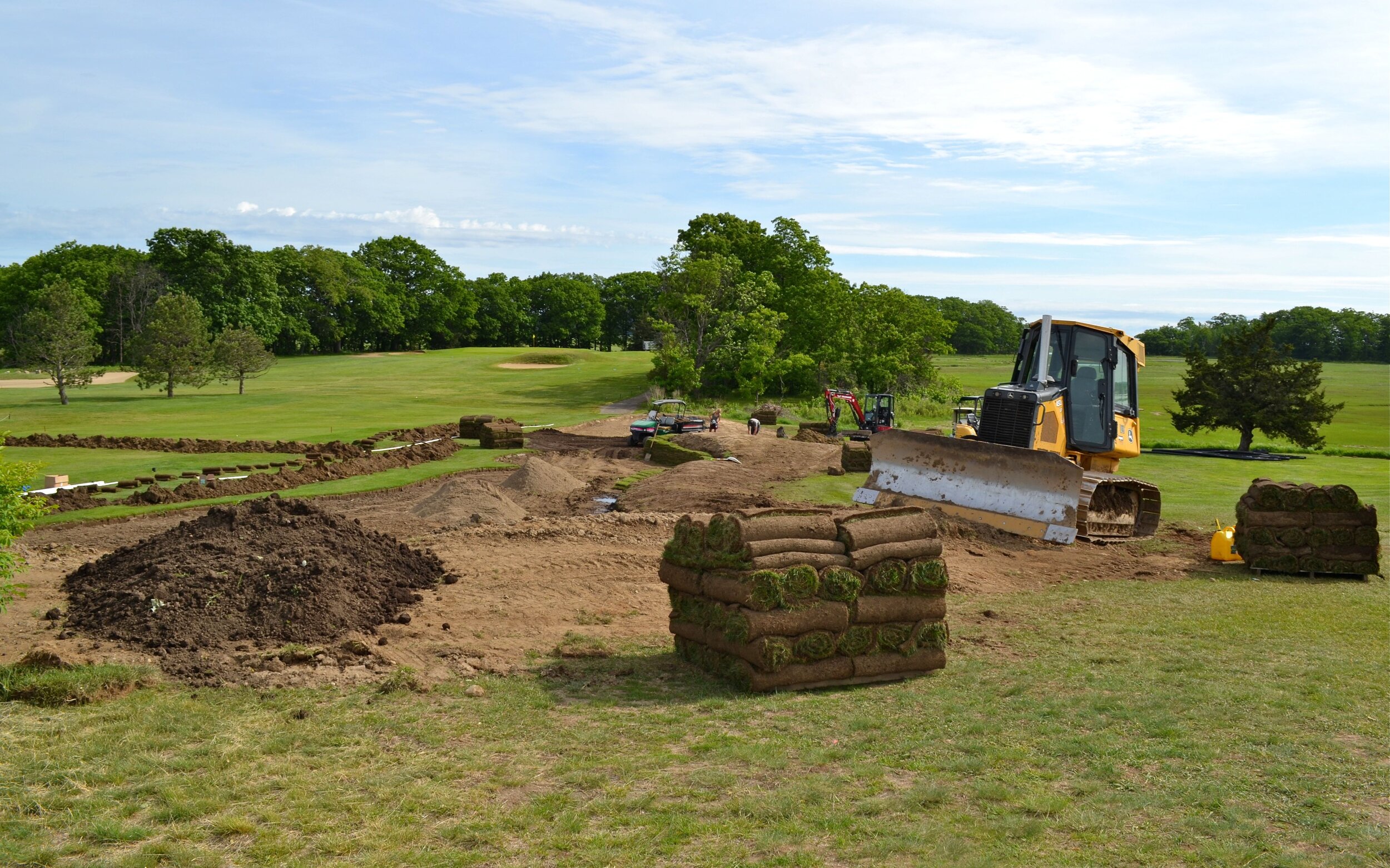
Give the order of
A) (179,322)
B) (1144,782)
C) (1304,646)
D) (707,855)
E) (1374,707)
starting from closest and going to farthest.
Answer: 1. (707,855)
2. (1144,782)
3. (1374,707)
4. (1304,646)
5. (179,322)

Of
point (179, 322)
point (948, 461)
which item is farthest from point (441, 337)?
point (948, 461)

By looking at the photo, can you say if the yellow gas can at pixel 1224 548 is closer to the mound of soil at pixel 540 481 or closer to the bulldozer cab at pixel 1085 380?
the bulldozer cab at pixel 1085 380

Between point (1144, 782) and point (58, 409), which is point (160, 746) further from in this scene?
point (58, 409)

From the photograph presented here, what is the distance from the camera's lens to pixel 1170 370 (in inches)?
4875

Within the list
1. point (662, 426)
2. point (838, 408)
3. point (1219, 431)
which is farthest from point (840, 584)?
point (1219, 431)

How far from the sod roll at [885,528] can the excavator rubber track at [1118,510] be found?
29.0 ft

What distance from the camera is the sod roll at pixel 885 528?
33.5ft

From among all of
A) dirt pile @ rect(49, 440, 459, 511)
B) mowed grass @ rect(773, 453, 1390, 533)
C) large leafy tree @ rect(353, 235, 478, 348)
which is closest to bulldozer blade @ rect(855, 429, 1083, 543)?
mowed grass @ rect(773, 453, 1390, 533)

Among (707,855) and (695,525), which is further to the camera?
(695,525)

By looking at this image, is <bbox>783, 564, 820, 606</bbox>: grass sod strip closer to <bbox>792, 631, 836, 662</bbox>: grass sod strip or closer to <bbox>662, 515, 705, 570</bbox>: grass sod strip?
<bbox>792, 631, 836, 662</bbox>: grass sod strip

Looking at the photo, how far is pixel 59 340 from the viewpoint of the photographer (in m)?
51.6

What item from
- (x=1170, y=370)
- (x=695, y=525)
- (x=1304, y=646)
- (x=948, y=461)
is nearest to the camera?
(x=695, y=525)

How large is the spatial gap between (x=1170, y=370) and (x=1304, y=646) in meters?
123

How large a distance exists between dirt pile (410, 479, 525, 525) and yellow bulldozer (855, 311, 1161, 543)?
716 cm
